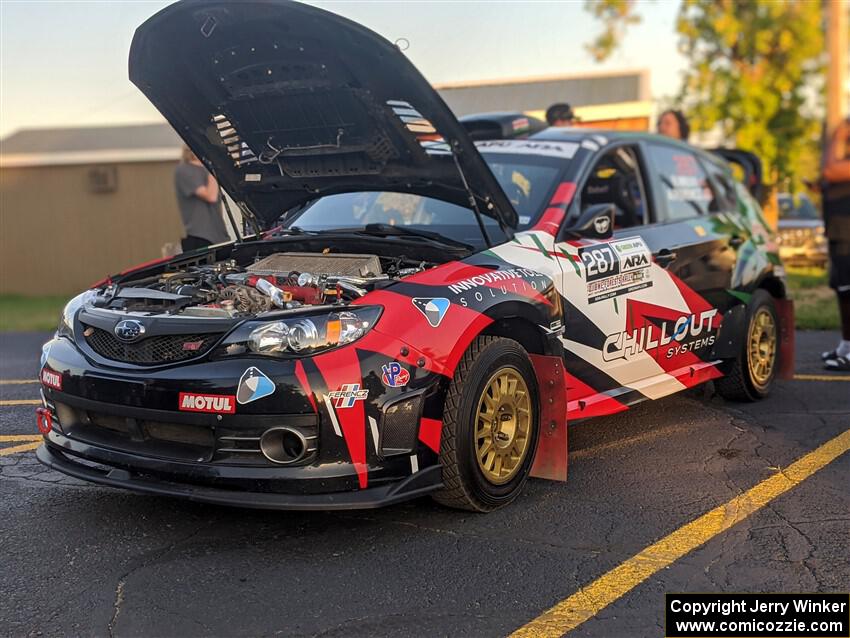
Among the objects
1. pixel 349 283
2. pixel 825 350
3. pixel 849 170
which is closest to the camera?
pixel 349 283

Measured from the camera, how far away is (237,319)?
12.1 feet

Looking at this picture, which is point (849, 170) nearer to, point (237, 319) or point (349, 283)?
point (349, 283)

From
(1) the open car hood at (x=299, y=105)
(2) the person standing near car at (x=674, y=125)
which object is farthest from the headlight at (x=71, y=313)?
(2) the person standing near car at (x=674, y=125)

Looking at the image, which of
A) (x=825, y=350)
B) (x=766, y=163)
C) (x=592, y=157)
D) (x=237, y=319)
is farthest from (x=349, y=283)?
(x=766, y=163)

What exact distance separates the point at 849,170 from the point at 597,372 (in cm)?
351

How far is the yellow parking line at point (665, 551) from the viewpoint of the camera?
10.5 feet

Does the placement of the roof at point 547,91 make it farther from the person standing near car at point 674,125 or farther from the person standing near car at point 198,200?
the person standing near car at point 198,200

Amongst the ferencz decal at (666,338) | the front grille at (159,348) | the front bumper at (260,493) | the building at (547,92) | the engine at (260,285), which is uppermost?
the building at (547,92)

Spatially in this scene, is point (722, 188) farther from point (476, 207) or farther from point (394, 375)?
point (394, 375)

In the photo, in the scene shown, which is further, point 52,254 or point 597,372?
point 52,254

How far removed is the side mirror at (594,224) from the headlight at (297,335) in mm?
1491

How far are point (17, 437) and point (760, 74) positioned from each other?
52.1ft

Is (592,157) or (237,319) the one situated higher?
(592,157)

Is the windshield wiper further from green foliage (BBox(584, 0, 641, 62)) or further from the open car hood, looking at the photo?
green foliage (BBox(584, 0, 641, 62))
